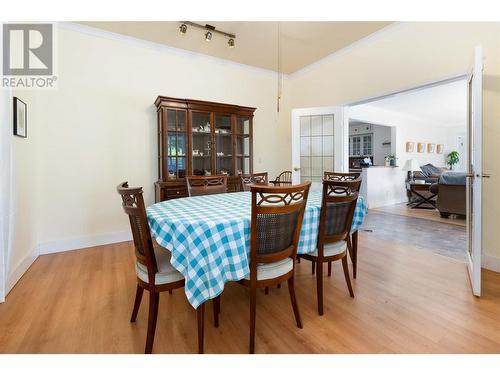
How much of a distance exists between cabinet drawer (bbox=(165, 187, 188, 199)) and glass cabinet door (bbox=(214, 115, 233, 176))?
65 cm

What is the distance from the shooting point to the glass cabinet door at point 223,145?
3.91 meters

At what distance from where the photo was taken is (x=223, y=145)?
399 centimetres

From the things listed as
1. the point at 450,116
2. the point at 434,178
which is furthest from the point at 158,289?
the point at 450,116

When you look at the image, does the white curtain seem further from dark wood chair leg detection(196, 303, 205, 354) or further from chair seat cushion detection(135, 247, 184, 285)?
dark wood chair leg detection(196, 303, 205, 354)

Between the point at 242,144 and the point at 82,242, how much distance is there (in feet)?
8.46

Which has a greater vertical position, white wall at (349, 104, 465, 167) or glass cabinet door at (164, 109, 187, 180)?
white wall at (349, 104, 465, 167)

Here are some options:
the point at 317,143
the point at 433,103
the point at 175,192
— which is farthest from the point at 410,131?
the point at 175,192

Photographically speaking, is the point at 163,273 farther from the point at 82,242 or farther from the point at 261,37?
the point at 261,37

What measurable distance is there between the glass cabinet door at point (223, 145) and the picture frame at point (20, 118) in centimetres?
216

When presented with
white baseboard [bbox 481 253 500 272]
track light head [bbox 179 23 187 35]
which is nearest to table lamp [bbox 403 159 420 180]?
white baseboard [bbox 481 253 500 272]

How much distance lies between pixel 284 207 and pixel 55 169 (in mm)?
3065

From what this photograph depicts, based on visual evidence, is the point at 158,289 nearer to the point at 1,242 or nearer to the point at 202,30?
the point at 1,242

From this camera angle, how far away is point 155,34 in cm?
348

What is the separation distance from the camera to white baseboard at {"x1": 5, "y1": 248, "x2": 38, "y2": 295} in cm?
221
